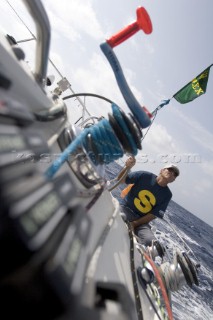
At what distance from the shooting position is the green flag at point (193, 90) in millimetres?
8953

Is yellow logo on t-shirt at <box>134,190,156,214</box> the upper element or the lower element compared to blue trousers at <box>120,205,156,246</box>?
upper

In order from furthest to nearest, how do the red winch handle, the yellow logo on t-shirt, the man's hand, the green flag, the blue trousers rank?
1. the green flag
2. the yellow logo on t-shirt
3. the blue trousers
4. the man's hand
5. the red winch handle

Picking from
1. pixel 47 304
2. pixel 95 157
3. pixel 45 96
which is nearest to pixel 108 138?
pixel 95 157

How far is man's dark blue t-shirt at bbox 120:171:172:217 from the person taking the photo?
5.14m

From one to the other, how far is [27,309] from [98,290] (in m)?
0.32

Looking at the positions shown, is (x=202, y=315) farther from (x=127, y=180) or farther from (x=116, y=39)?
(x=116, y=39)

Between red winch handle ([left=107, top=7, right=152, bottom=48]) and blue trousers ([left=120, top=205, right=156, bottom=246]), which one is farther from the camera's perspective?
blue trousers ([left=120, top=205, right=156, bottom=246])

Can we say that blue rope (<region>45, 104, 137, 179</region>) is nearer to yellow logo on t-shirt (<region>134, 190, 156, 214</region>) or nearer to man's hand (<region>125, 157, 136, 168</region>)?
man's hand (<region>125, 157, 136, 168</region>)

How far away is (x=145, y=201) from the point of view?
5184 mm

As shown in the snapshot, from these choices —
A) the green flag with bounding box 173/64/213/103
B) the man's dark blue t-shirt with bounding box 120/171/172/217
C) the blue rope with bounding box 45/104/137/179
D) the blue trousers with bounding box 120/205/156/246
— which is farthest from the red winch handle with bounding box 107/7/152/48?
the green flag with bounding box 173/64/213/103

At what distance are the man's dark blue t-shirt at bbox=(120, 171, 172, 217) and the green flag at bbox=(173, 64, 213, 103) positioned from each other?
14.6ft

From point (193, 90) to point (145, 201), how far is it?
17.3 feet

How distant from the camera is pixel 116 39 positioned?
50.9 inches

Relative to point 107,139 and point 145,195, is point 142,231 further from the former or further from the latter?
point 107,139
